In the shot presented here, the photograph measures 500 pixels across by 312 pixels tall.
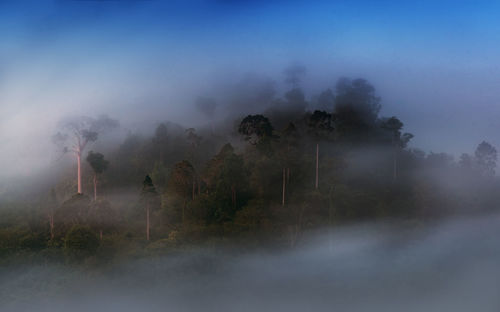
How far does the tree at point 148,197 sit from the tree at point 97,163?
1.88ft

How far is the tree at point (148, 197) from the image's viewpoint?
9.77 feet

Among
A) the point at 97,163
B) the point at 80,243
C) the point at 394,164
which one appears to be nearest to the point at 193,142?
the point at 97,163

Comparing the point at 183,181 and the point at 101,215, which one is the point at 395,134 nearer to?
the point at 183,181

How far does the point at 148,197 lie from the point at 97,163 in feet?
2.50

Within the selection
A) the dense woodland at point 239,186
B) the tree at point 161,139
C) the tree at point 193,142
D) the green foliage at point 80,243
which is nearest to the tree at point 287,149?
the dense woodland at point 239,186

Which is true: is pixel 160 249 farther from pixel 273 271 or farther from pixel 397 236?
pixel 397 236

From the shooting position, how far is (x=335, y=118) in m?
3.95

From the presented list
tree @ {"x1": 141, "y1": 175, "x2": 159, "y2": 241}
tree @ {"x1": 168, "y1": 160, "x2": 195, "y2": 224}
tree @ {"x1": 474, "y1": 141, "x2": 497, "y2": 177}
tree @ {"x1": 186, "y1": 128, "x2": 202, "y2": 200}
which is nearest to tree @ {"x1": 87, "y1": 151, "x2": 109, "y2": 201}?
tree @ {"x1": 141, "y1": 175, "x2": 159, "y2": 241}

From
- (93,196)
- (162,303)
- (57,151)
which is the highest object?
(57,151)

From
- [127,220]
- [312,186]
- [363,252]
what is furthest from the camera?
[363,252]

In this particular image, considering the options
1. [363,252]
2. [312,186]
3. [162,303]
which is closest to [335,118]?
[312,186]

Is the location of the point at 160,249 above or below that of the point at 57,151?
below

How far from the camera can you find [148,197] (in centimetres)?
303

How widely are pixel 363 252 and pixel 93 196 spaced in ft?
13.6
